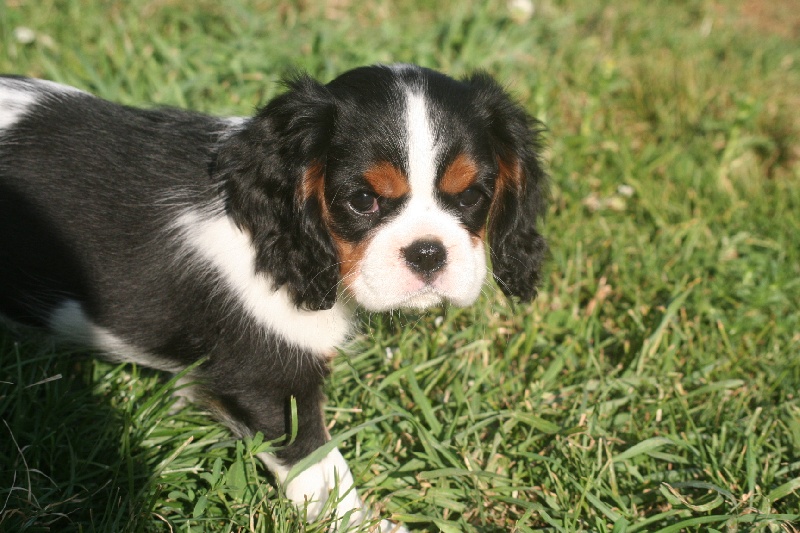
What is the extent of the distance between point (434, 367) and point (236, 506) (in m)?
1.03

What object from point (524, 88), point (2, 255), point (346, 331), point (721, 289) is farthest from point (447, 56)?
point (2, 255)

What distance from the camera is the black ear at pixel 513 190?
2.77 m

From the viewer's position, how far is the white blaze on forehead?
95.5 inches

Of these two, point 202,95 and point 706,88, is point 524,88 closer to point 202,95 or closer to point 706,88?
point 706,88

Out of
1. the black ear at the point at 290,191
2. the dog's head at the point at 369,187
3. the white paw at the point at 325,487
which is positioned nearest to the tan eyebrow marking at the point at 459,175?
the dog's head at the point at 369,187

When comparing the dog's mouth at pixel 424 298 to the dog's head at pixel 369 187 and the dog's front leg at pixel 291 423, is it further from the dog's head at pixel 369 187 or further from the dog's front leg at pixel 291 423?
the dog's front leg at pixel 291 423

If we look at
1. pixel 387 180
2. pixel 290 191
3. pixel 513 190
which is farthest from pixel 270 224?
pixel 513 190

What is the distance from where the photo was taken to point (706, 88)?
5.15 metres

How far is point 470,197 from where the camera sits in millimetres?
2605

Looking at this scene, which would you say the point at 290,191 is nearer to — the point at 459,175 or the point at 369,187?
the point at 369,187

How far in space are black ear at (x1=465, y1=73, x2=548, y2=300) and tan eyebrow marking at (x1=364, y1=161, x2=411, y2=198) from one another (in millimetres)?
438

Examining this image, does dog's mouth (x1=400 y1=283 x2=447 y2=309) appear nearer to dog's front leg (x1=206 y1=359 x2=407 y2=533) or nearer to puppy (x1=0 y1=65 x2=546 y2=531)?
puppy (x1=0 y1=65 x2=546 y2=531)

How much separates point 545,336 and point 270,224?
4.90ft

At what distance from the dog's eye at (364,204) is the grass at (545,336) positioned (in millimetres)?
697
